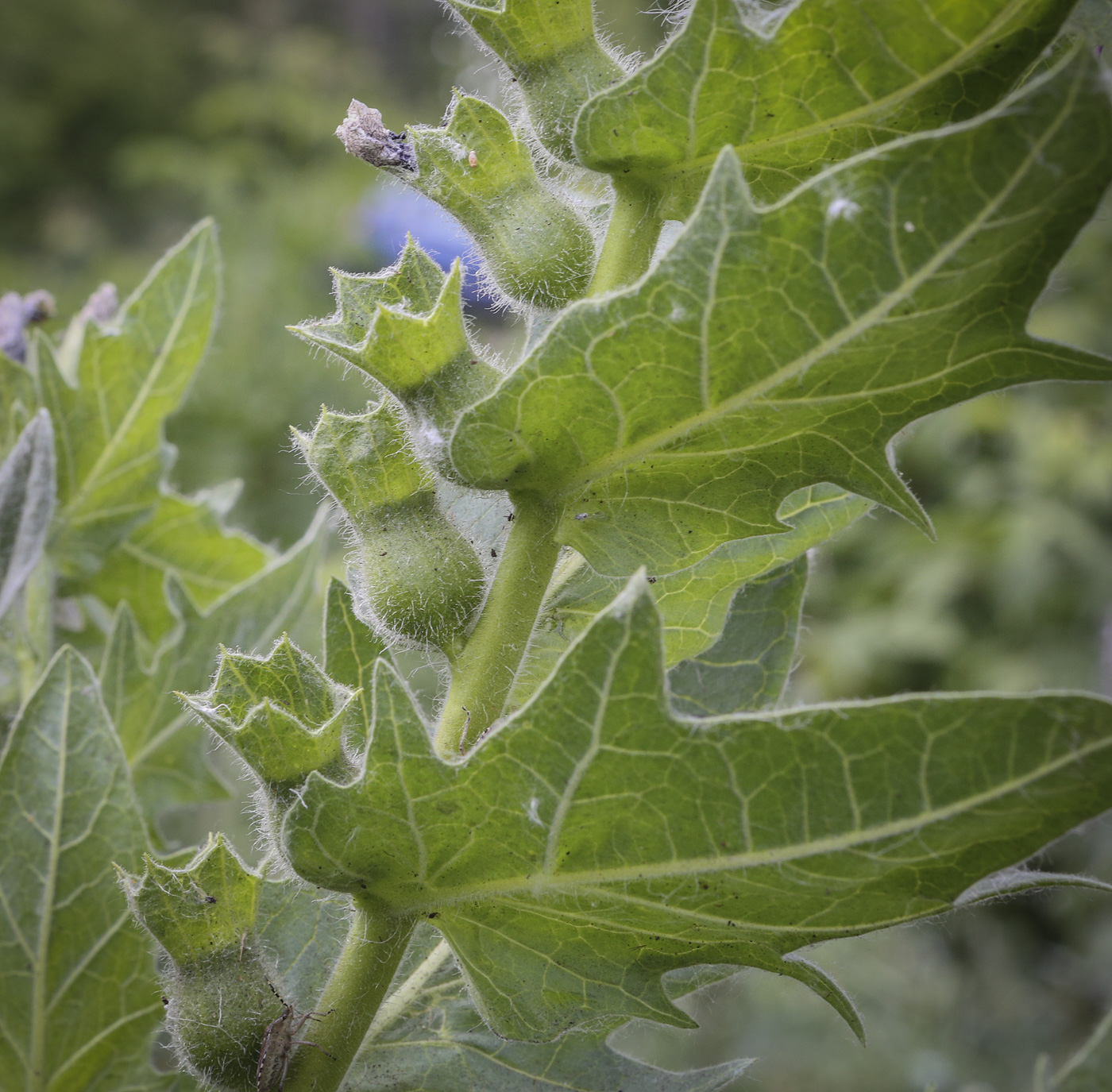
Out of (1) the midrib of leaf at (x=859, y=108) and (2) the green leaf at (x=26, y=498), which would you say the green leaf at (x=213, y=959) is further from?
(1) the midrib of leaf at (x=859, y=108)

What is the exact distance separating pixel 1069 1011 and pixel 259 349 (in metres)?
4.63

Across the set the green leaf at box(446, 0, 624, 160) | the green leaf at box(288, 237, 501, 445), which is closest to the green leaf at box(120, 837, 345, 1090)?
the green leaf at box(288, 237, 501, 445)

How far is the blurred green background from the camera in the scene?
400cm

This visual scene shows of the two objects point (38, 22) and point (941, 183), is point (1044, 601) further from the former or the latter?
point (38, 22)

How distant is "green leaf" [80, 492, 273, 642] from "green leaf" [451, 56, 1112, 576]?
0.87 meters

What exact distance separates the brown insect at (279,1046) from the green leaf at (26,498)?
0.52 metres

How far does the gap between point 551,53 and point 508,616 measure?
1.40 ft

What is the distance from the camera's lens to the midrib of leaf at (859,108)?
2.25 feet

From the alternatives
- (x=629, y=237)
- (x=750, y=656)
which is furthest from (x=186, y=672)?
(x=629, y=237)

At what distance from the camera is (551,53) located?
0.82m

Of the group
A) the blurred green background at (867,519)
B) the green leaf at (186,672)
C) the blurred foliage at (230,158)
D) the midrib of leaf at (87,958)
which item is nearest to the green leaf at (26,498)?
the green leaf at (186,672)

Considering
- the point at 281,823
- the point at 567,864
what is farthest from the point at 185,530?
the point at 567,864

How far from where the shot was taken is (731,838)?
684 millimetres

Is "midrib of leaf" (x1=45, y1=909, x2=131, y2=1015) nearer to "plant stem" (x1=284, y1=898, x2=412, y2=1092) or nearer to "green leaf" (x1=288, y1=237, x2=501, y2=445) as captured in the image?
"plant stem" (x1=284, y1=898, x2=412, y2=1092)
